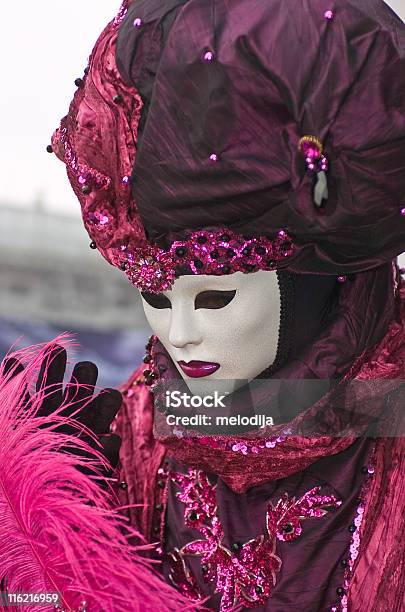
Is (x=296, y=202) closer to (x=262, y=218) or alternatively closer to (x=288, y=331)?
(x=262, y=218)

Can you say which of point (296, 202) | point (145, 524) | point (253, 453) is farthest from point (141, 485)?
point (296, 202)

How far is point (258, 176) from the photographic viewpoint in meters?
0.75

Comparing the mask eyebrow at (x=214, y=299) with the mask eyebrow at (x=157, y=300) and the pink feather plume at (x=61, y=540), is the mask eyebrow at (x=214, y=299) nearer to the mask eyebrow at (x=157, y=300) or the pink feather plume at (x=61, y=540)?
the mask eyebrow at (x=157, y=300)

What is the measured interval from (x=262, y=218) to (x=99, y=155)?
0.54 feet

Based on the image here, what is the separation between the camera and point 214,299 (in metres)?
0.85

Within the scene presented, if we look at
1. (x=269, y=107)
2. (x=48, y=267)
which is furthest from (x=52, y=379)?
(x=48, y=267)

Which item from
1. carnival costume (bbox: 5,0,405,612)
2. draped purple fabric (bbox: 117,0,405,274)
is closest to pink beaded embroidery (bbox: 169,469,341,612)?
carnival costume (bbox: 5,0,405,612)

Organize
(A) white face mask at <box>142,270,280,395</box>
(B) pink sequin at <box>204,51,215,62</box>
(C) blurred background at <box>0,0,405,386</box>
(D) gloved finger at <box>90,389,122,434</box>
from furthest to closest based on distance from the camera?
(C) blurred background at <box>0,0,405,386</box> < (D) gloved finger at <box>90,389,122,434</box> < (A) white face mask at <box>142,270,280,395</box> < (B) pink sequin at <box>204,51,215,62</box>

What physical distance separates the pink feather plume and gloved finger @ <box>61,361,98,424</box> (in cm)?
5

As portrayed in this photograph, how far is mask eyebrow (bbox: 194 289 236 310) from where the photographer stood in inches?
33.4

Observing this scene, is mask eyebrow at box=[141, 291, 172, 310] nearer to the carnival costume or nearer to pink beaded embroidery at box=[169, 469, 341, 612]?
the carnival costume

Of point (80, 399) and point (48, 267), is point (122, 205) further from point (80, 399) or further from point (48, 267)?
point (48, 267)

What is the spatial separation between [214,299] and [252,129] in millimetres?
184

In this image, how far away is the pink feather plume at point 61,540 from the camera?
85 centimetres
